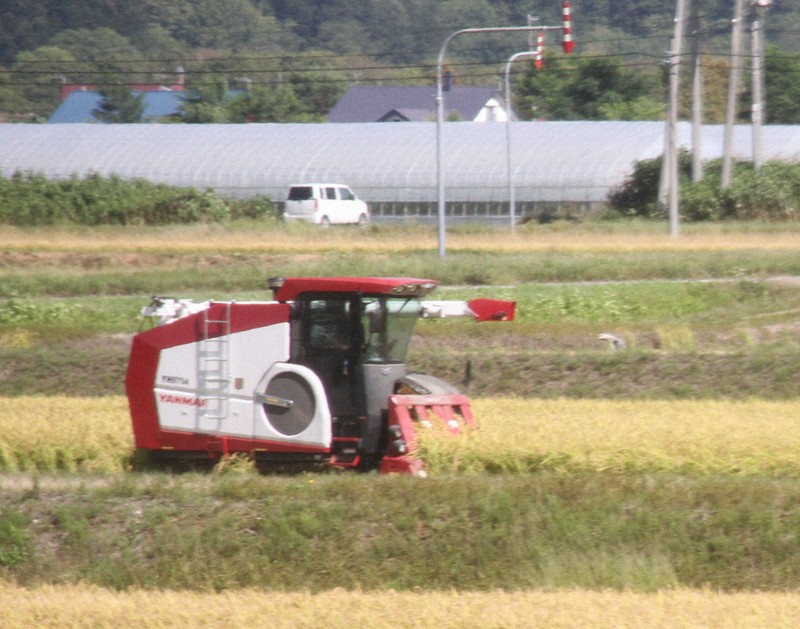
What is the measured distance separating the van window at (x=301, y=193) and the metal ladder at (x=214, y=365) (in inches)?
1408

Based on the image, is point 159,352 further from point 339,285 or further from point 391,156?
point 391,156

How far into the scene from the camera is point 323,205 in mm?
47031

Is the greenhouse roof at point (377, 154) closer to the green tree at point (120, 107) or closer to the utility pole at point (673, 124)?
the utility pole at point (673, 124)

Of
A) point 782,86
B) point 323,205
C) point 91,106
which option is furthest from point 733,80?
point 91,106

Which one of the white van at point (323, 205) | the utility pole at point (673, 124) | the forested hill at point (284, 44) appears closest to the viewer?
the utility pole at point (673, 124)

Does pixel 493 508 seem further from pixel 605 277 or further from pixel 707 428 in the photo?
pixel 605 277

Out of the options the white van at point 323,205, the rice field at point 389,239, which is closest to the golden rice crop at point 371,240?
the rice field at point 389,239

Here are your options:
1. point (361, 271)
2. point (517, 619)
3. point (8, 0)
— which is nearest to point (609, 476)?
point (517, 619)

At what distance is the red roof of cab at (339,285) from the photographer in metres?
11.8

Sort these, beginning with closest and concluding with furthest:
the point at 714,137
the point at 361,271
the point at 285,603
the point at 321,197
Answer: the point at 285,603 < the point at 361,271 < the point at 321,197 < the point at 714,137

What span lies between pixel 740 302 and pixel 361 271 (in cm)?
873

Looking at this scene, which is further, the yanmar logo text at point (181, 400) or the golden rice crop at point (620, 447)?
the yanmar logo text at point (181, 400)

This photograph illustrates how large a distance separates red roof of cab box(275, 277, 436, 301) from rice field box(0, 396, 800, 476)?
1.48 meters

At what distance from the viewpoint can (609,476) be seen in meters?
10.2
